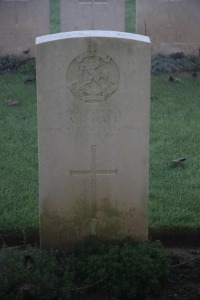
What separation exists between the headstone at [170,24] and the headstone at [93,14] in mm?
358

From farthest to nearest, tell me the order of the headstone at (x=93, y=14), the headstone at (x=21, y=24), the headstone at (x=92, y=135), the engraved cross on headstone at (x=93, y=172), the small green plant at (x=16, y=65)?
the headstone at (x=21, y=24), the headstone at (x=93, y=14), the small green plant at (x=16, y=65), the engraved cross on headstone at (x=93, y=172), the headstone at (x=92, y=135)

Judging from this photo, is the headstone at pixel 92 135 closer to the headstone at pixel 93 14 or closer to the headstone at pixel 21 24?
the headstone at pixel 93 14

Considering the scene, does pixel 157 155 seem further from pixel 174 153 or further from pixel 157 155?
pixel 174 153

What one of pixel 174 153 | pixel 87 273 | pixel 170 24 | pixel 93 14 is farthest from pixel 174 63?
pixel 87 273

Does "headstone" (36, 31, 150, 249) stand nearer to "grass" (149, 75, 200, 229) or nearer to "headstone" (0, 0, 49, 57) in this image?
"grass" (149, 75, 200, 229)

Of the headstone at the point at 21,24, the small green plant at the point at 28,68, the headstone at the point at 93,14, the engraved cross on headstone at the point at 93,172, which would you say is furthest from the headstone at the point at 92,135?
the headstone at the point at 21,24

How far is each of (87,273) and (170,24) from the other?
7118 millimetres

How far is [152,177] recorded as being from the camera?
21.5 ft

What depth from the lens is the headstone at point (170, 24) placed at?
11.0 m

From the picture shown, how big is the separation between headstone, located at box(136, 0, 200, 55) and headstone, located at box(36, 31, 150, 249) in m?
6.25

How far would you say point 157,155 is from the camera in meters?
7.11

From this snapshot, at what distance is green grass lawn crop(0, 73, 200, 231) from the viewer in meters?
5.73

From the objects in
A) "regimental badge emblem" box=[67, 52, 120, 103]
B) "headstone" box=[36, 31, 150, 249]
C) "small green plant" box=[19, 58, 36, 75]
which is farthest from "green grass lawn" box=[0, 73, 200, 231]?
"regimental badge emblem" box=[67, 52, 120, 103]

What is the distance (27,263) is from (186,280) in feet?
3.46
